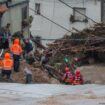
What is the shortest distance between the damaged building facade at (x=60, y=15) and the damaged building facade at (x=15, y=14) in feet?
1.74

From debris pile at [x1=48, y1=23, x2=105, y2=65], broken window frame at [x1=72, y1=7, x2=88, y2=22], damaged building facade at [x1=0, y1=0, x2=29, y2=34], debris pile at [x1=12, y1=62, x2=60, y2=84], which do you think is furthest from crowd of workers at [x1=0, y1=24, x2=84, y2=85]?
broken window frame at [x1=72, y1=7, x2=88, y2=22]

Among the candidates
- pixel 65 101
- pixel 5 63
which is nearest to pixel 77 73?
pixel 5 63

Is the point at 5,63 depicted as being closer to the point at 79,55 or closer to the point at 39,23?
the point at 79,55

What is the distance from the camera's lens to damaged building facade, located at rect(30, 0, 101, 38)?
133 feet

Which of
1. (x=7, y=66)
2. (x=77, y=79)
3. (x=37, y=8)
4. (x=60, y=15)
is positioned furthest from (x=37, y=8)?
(x=7, y=66)

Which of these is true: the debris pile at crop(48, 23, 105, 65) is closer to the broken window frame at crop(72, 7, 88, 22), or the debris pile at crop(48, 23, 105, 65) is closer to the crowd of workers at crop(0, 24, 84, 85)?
the crowd of workers at crop(0, 24, 84, 85)

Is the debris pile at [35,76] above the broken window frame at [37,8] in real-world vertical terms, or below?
below

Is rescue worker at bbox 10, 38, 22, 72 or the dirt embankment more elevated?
rescue worker at bbox 10, 38, 22, 72

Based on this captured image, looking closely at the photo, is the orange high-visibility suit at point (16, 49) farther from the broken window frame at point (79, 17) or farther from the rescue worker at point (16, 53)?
the broken window frame at point (79, 17)

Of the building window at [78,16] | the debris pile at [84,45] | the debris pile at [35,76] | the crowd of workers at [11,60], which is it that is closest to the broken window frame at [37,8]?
the building window at [78,16]

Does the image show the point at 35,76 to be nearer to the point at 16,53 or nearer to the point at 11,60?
the point at 16,53

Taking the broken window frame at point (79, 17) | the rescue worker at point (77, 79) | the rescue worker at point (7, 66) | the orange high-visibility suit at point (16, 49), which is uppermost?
the broken window frame at point (79, 17)

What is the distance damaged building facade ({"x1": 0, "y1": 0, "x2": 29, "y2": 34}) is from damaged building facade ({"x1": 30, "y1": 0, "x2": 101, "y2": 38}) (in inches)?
20.9

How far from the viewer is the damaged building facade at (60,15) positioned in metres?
40.4
